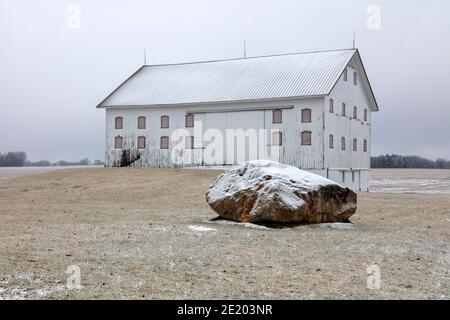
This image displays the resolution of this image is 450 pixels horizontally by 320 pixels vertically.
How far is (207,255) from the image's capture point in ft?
37.6

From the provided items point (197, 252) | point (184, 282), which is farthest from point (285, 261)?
point (184, 282)

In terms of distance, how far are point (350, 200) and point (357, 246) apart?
464 cm

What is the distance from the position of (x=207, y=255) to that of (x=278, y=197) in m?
5.52

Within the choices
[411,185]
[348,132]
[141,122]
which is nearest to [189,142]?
[141,122]

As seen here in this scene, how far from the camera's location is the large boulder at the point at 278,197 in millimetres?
16609

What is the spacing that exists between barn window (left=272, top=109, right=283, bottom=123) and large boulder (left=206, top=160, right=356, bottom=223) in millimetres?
24408

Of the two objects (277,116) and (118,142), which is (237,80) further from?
(118,142)

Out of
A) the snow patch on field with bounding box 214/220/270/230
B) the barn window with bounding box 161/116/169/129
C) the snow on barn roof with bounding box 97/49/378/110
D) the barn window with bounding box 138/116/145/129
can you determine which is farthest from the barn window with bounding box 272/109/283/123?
the snow patch on field with bounding box 214/220/270/230

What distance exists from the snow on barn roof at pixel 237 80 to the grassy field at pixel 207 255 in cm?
2154

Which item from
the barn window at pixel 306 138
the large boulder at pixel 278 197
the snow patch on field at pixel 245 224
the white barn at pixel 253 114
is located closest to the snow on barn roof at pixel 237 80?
the white barn at pixel 253 114

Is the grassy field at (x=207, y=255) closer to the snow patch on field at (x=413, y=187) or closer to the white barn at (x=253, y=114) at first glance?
the white barn at (x=253, y=114)
